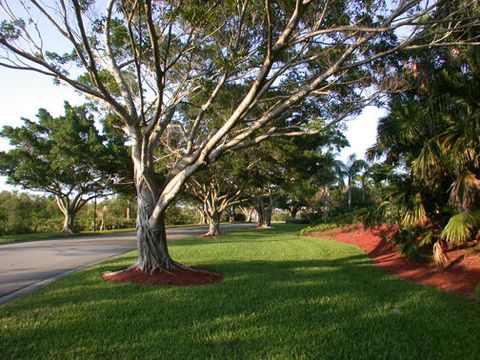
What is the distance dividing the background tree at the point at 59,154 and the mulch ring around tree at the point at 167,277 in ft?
68.6

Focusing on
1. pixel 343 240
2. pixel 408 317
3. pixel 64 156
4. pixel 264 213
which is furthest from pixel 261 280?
pixel 264 213

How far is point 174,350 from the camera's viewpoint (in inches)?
166

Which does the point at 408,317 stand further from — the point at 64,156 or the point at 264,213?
the point at 264,213

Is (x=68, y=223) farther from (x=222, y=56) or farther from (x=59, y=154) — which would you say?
(x=222, y=56)

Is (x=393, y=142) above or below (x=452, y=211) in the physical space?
above

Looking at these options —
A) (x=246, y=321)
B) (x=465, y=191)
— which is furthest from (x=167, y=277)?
(x=465, y=191)

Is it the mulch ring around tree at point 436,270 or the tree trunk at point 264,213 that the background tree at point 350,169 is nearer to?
the tree trunk at point 264,213

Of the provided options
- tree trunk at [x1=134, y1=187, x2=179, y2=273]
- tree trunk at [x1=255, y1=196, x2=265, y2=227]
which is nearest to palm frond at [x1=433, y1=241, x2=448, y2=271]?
tree trunk at [x1=134, y1=187, x2=179, y2=273]

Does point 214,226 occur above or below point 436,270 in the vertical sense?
above

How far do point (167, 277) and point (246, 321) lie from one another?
3.50m

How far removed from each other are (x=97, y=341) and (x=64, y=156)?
2588 centimetres

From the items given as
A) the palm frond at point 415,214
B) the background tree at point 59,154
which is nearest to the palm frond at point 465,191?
the palm frond at point 415,214

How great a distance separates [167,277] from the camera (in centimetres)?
837

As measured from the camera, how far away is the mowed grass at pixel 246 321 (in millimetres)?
4273
